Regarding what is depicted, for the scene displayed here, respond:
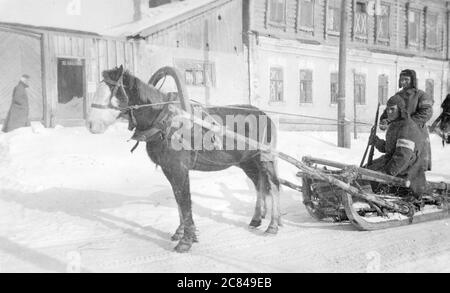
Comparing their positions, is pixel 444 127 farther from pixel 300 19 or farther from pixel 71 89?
pixel 71 89

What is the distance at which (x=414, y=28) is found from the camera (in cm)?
A: 2350

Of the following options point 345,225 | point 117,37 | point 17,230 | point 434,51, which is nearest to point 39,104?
point 117,37

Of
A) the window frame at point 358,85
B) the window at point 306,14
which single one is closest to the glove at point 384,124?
the window at point 306,14

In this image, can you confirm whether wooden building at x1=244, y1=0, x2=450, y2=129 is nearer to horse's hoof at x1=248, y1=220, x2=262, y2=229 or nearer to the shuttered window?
the shuttered window

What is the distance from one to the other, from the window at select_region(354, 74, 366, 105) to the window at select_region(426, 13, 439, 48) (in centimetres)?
588

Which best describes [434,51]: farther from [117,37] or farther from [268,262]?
[268,262]

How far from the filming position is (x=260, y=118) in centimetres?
604

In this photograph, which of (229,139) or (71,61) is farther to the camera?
(71,61)

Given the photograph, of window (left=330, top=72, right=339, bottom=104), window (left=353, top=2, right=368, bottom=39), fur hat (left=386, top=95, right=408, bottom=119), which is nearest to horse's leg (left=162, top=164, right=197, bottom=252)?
fur hat (left=386, top=95, right=408, bottom=119)

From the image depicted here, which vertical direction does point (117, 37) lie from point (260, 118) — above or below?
above

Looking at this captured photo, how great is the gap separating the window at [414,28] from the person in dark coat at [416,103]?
18.6 metres

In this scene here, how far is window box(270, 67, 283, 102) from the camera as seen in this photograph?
18125 millimetres

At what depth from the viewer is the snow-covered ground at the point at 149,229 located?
438cm
